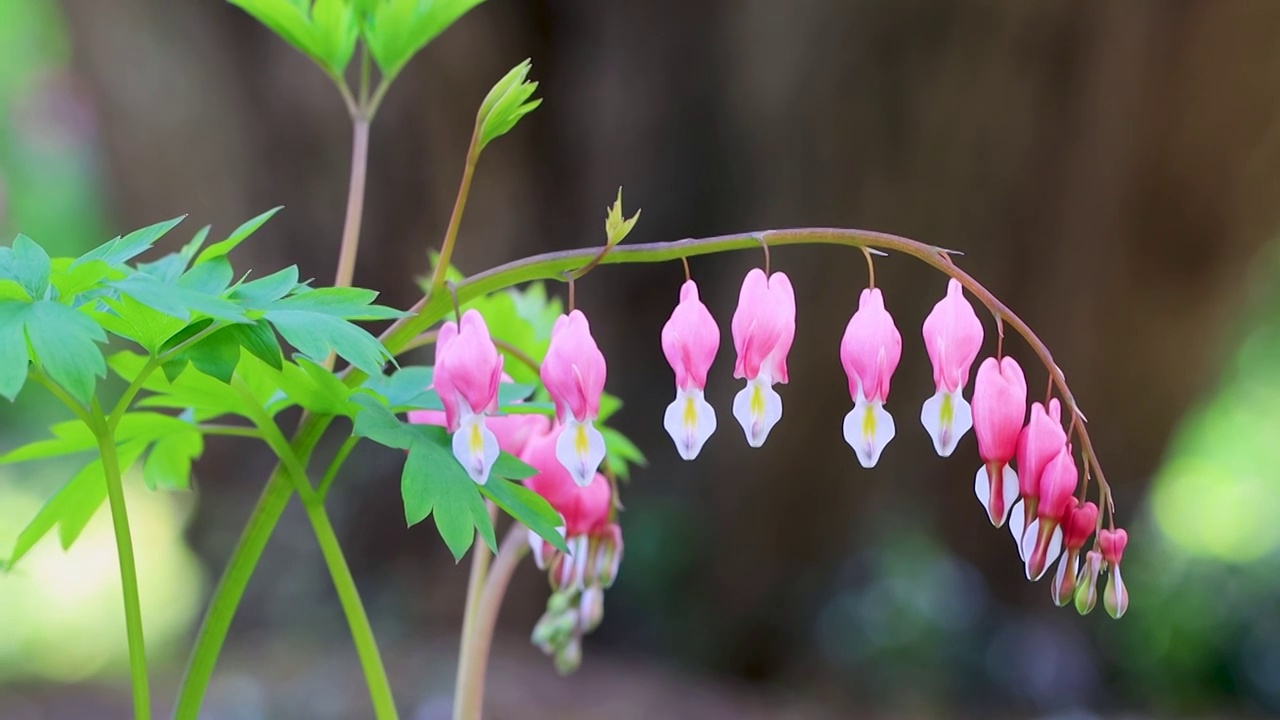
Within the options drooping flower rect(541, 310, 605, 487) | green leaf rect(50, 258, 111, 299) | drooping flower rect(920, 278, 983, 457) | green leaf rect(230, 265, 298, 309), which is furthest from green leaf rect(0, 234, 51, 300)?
drooping flower rect(920, 278, 983, 457)

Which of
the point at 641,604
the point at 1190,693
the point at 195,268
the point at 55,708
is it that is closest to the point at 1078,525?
the point at 195,268

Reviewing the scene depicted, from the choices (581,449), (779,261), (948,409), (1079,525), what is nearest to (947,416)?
(948,409)

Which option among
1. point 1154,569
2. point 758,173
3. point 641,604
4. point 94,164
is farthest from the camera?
point 94,164

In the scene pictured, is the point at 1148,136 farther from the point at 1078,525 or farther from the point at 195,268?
the point at 195,268

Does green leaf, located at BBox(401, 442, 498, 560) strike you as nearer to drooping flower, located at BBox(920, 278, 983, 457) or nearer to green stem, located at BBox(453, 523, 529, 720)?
green stem, located at BBox(453, 523, 529, 720)

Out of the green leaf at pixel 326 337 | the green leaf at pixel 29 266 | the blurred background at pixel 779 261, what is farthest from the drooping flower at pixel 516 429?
the blurred background at pixel 779 261

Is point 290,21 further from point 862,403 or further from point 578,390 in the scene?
point 862,403

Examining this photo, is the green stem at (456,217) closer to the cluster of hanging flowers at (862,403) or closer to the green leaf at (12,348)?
the cluster of hanging flowers at (862,403)
